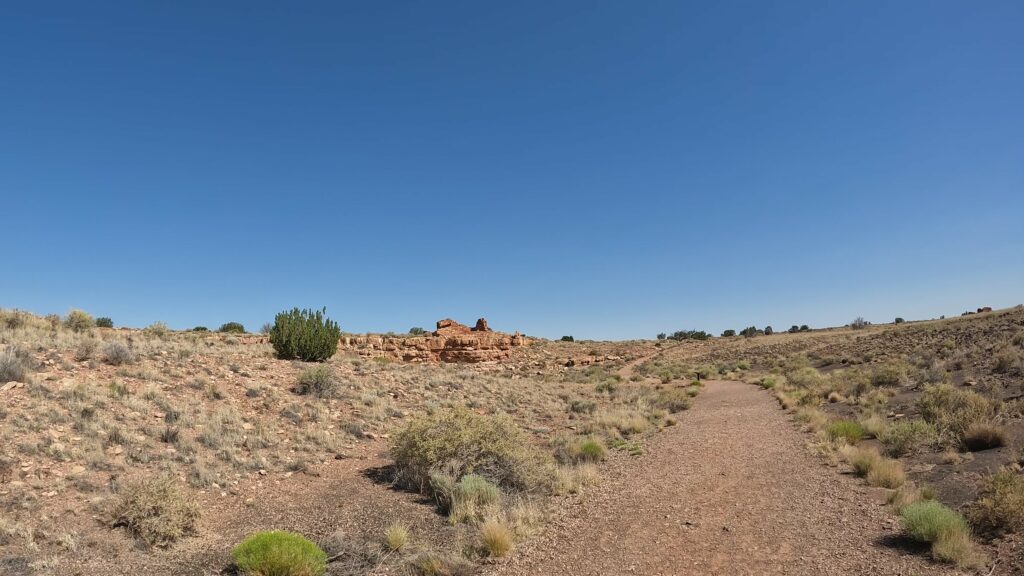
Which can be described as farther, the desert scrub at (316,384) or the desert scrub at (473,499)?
the desert scrub at (316,384)

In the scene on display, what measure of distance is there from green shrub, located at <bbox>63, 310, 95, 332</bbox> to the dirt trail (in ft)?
80.4

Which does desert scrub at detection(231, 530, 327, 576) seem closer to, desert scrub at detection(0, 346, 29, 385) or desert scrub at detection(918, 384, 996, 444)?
desert scrub at detection(0, 346, 29, 385)

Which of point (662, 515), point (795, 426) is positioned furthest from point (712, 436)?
point (662, 515)

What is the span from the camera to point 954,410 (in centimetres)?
1396

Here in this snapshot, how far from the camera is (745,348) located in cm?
5875

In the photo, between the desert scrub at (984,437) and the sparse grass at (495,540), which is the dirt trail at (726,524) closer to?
the sparse grass at (495,540)

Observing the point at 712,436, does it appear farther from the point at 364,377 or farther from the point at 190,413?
the point at 190,413

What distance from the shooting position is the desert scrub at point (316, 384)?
691 inches

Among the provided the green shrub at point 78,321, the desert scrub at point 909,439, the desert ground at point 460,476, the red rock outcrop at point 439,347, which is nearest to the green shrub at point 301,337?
the desert ground at point 460,476

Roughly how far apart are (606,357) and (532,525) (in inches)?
1823

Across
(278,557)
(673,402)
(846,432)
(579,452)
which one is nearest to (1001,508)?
(846,432)

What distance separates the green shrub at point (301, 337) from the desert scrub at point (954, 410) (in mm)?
23070

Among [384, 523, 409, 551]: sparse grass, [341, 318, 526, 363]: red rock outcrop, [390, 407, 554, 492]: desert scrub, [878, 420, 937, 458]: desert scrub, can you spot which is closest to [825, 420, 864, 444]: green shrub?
[878, 420, 937, 458]: desert scrub

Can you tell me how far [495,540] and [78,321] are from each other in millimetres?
25538
